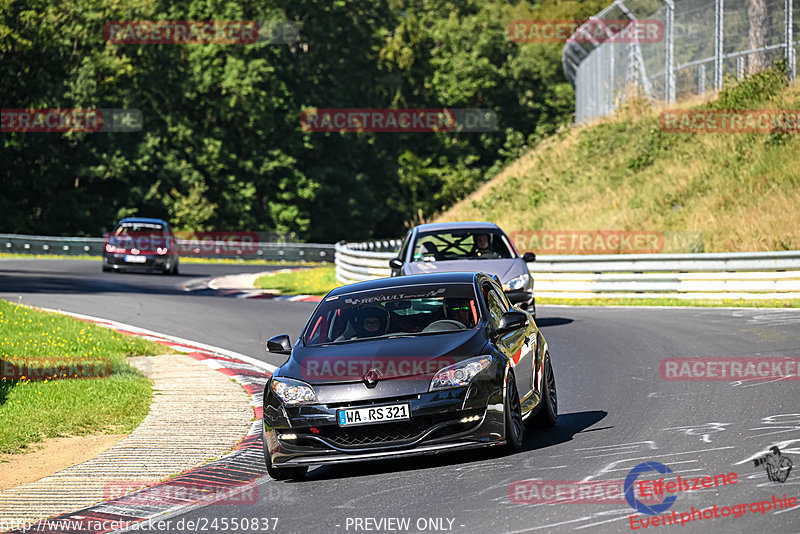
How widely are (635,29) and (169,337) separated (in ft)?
73.2

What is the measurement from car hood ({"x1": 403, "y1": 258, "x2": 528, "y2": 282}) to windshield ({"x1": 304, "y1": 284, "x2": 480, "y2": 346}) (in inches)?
282

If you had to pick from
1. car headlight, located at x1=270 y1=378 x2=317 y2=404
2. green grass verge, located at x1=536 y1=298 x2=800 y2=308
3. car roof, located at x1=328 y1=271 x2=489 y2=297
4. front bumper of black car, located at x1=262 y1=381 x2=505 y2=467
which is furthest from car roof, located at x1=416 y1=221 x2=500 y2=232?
front bumper of black car, located at x1=262 y1=381 x2=505 y2=467

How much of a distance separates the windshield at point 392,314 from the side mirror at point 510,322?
9.1 inches

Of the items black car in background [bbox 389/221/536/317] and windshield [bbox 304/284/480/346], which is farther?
black car in background [bbox 389/221/536/317]

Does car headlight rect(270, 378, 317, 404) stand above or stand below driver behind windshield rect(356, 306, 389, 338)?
below

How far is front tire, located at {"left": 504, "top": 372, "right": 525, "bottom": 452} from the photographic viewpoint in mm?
8789

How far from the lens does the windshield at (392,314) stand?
9570mm

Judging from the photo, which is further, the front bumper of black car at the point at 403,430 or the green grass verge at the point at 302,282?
the green grass verge at the point at 302,282

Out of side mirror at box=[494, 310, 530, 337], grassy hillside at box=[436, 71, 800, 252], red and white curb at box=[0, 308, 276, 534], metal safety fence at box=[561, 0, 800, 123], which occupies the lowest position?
red and white curb at box=[0, 308, 276, 534]

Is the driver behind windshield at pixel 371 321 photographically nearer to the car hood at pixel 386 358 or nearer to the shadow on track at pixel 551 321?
the car hood at pixel 386 358

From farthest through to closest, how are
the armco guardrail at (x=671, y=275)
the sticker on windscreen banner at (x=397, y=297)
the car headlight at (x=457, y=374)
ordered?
the armco guardrail at (x=671, y=275) < the sticker on windscreen banner at (x=397, y=297) < the car headlight at (x=457, y=374)

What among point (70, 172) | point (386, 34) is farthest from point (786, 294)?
point (386, 34)

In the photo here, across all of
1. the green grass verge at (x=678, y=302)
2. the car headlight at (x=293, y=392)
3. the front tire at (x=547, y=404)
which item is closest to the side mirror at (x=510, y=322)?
the front tire at (x=547, y=404)

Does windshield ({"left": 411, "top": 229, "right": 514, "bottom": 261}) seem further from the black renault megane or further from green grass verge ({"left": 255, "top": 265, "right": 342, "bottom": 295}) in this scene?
green grass verge ({"left": 255, "top": 265, "right": 342, "bottom": 295})
